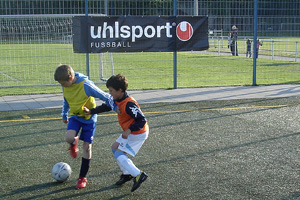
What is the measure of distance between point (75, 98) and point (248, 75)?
39.4ft

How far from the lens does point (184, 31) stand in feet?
41.5

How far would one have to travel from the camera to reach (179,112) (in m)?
9.62

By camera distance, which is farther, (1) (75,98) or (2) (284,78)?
(2) (284,78)

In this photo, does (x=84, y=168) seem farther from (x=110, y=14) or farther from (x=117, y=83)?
(x=110, y=14)

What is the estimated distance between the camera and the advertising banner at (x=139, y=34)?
11.9 meters

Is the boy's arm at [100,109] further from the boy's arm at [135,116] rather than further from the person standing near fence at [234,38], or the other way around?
the person standing near fence at [234,38]

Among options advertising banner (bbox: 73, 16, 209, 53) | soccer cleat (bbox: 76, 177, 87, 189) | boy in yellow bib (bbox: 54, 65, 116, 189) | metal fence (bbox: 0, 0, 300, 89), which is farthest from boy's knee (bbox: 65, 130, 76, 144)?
metal fence (bbox: 0, 0, 300, 89)

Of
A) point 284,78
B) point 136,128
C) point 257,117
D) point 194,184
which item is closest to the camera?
point 136,128

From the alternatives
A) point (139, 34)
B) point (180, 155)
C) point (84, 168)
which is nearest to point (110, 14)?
point (139, 34)

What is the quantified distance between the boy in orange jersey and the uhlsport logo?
25.6 ft

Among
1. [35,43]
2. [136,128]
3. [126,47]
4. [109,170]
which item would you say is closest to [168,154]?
[109,170]

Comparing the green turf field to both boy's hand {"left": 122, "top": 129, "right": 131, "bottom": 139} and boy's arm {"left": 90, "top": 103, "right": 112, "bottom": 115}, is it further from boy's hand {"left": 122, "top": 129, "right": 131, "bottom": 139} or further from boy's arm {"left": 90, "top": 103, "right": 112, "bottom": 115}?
boy's arm {"left": 90, "top": 103, "right": 112, "bottom": 115}

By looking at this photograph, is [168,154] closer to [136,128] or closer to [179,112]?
[136,128]

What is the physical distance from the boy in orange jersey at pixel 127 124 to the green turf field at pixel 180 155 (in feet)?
0.82
